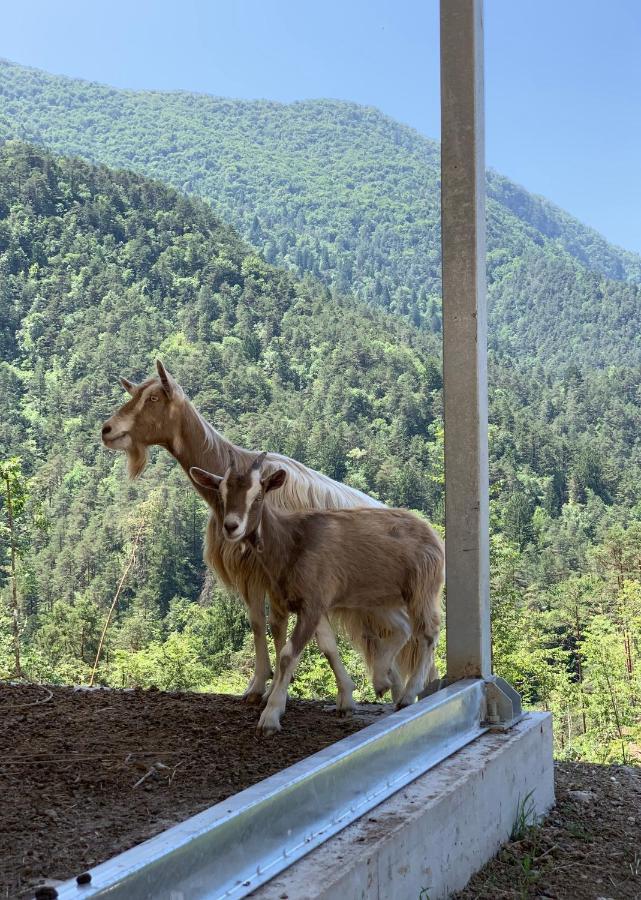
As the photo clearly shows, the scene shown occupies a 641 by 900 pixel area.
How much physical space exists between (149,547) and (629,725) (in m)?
20.8

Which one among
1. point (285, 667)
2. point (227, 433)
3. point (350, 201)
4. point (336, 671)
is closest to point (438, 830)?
point (285, 667)

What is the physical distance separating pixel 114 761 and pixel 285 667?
2.12 ft

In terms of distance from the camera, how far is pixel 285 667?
3.57 meters

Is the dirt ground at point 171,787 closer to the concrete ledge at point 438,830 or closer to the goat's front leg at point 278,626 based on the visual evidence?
the concrete ledge at point 438,830

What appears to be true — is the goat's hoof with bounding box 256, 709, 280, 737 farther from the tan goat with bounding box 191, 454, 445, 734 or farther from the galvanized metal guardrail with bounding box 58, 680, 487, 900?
the galvanized metal guardrail with bounding box 58, 680, 487, 900

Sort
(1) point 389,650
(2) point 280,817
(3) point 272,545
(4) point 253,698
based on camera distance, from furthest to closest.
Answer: (4) point 253,698 < (1) point 389,650 < (3) point 272,545 < (2) point 280,817

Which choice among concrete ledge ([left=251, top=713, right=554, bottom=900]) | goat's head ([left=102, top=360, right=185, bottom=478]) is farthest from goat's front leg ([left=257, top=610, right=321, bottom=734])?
goat's head ([left=102, top=360, right=185, bottom=478])

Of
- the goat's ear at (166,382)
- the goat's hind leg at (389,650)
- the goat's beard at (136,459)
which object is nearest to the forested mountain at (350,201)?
the goat's beard at (136,459)

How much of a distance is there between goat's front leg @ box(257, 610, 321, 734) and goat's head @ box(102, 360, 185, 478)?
118cm

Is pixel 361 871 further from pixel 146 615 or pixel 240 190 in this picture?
pixel 240 190

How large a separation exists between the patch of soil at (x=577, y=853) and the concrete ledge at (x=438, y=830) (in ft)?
0.19

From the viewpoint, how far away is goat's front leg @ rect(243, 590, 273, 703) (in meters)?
4.21

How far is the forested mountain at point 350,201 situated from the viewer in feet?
196

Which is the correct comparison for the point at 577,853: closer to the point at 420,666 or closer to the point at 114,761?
the point at 420,666
